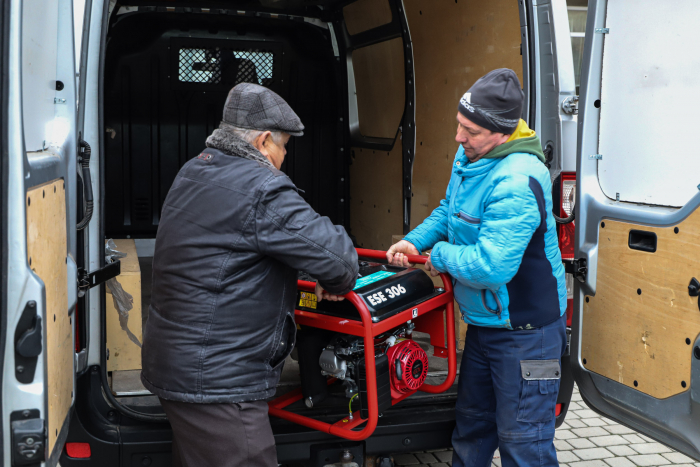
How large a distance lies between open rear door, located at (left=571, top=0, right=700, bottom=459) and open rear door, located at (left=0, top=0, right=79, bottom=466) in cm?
184

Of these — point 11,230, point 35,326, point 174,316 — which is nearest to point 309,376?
point 174,316

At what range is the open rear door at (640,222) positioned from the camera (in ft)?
6.98

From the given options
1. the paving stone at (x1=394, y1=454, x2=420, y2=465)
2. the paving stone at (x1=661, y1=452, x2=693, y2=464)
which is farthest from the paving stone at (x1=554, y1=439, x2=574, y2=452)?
the paving stone at (x1=394, y1=454, x2=420, y2=465)

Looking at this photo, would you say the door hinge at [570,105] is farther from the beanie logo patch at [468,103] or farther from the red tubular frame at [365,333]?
the red tubular frame at [365,333]

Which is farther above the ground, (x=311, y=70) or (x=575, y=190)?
(x=311, y=70)

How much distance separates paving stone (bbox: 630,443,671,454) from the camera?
378 centimetres

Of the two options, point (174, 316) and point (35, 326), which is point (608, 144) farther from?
point (35, 326)

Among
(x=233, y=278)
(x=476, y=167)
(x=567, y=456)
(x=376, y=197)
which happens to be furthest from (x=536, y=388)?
(x=376, y=197)

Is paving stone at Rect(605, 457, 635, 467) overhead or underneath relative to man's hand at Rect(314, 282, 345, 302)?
underneath

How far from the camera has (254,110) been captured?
84.3 inches

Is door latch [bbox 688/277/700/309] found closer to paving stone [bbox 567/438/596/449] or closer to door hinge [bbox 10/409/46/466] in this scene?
door hinge [bbox 10/409/46/466]

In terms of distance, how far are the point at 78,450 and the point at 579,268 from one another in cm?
198

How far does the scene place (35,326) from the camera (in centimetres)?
167

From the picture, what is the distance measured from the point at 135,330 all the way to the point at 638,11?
7.76 ft
